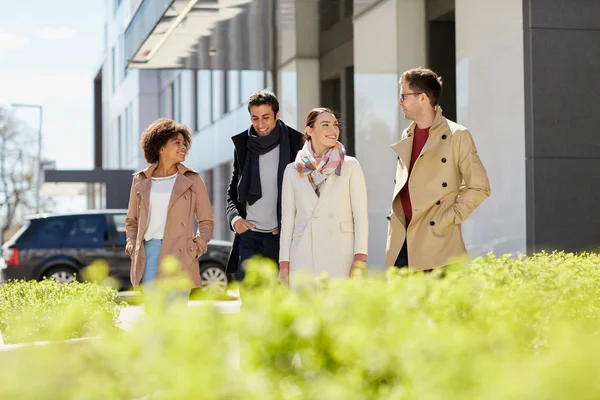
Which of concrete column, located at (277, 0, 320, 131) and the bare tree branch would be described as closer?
concrete column, located at (277, 0, 320, 131)

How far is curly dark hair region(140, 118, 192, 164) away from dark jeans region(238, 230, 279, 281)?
793mm

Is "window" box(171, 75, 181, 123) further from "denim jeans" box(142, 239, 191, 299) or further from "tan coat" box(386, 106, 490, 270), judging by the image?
"tan coat" box(386, 106, 490, 270)

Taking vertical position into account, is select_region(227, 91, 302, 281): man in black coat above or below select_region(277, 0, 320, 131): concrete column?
below

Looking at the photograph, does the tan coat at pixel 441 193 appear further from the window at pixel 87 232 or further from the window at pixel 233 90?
the window at pixel 233 90

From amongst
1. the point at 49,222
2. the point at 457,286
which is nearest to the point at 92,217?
the point at 49,222

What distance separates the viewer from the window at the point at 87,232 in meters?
18.8

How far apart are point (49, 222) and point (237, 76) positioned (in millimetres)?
11004

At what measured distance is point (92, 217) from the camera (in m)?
18.9

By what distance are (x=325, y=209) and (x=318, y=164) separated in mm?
291

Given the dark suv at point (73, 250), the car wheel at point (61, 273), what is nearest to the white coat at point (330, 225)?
the dark suv at point (73, 250)

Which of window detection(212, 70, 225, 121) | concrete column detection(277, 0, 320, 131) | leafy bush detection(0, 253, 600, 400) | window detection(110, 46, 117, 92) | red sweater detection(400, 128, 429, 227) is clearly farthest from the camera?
window detection(110, 46, 117, 92)

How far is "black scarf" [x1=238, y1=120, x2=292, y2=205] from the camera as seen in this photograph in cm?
688

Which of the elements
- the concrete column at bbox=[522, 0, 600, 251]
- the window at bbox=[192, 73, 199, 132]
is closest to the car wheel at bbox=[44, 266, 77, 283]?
the concrete column at bbox=[522, 0, 600, 251]

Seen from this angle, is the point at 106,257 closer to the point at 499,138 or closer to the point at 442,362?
the point at 499,138
